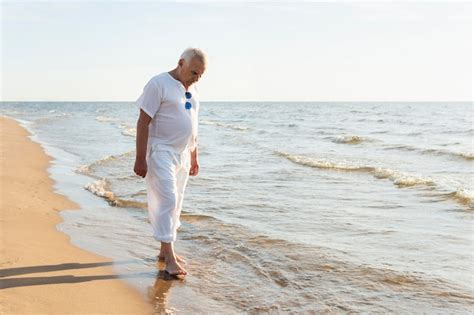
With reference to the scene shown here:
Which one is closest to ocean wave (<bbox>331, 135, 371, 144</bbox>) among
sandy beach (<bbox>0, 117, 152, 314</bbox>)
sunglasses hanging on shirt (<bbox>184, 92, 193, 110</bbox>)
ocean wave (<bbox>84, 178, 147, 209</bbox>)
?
ocean wave (<bbox>84, 178, 147, 209</bbox>)

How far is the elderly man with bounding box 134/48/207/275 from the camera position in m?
4.32

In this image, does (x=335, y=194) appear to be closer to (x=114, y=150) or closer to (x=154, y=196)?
(x=154, y=196)

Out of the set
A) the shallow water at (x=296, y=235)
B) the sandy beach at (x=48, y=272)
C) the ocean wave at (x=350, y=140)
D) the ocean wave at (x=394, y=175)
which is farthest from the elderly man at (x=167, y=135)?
the ocean wave at (x=350, y=140)

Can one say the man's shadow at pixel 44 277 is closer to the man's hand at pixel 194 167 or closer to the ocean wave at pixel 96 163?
the man's hand at pixel 194 167

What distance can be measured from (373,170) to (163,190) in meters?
8.09

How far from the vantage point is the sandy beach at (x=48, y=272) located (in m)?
3.48

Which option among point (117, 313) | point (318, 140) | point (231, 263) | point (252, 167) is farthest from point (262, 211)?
point (318, 140)

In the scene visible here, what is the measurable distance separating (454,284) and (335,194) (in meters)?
4.36

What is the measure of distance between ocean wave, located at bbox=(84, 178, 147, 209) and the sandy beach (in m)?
0.84

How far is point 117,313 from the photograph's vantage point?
350 cm

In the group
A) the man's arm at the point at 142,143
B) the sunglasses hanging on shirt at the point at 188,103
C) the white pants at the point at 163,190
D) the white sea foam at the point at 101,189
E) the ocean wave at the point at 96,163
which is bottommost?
the white sea foam at the point at 101,189

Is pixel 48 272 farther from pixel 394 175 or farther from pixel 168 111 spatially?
pixel 394 175
